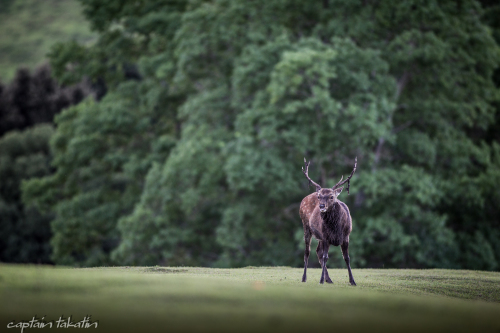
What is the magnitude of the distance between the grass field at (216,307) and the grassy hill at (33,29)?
14188 cm

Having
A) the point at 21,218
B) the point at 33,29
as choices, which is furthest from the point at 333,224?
the point at 33,29

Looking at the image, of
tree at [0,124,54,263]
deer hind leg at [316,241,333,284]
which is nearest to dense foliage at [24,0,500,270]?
deer hind leg at [316,241,333,284]

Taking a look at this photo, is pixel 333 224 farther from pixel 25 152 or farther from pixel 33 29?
pixel 33 29

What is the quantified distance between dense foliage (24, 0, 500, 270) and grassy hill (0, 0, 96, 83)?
122023mm

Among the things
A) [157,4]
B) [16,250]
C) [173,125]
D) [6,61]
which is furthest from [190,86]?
[6,61]

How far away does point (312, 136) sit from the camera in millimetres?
26391

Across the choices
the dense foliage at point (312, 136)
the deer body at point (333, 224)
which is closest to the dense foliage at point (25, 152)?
the dense foliage at point (312, 136)

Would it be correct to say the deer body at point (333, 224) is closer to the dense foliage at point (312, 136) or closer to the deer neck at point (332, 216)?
the deer neck at point (332, 216)

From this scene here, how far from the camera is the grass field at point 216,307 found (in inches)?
284

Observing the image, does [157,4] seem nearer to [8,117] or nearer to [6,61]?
[8,117]

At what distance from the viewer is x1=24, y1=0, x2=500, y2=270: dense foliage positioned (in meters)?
25.8

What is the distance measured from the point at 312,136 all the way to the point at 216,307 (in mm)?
18846

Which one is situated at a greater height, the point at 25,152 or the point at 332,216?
the point at 332,216

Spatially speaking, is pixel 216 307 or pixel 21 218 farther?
pixel 21 218
